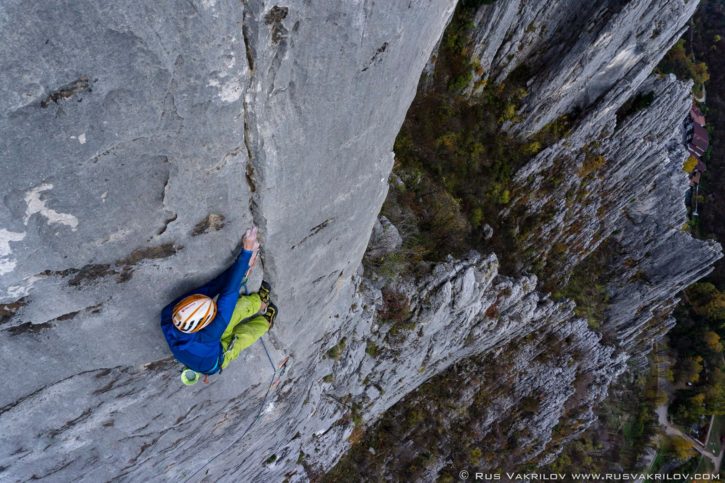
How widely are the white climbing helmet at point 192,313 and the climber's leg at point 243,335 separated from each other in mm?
1089

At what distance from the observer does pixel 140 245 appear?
3.52 m

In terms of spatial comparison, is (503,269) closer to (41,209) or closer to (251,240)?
(251,240)

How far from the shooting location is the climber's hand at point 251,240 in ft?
13.8

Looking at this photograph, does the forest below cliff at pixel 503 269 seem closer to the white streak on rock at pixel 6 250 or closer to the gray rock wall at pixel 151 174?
the gray rock wall at pixel 151 174

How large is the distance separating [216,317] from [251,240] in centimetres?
97

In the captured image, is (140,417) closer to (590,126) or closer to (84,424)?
(84,424)

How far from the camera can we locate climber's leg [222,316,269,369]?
4949 mm

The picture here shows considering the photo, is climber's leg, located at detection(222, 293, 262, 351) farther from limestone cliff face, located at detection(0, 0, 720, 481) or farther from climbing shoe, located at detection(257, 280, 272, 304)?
limestone cliff face, located at detection(0, 0, 720, 481)

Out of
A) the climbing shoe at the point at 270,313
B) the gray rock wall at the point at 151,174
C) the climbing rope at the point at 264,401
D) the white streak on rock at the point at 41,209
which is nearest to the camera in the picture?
the gray rock wall at the point at 151,174

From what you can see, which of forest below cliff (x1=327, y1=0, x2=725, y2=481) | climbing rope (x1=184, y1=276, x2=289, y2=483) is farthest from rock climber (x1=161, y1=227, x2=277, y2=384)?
forest below cliff (x1=327, y1=0, x2=725, y2=481)

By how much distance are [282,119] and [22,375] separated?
363 cm

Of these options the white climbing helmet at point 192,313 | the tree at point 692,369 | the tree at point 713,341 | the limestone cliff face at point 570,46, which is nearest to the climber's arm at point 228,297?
the white climbing helmet at point 192,313

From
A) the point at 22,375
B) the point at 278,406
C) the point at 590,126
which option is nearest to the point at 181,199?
the point at 22,375

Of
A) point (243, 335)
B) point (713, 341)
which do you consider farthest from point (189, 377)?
point (713, 341)
